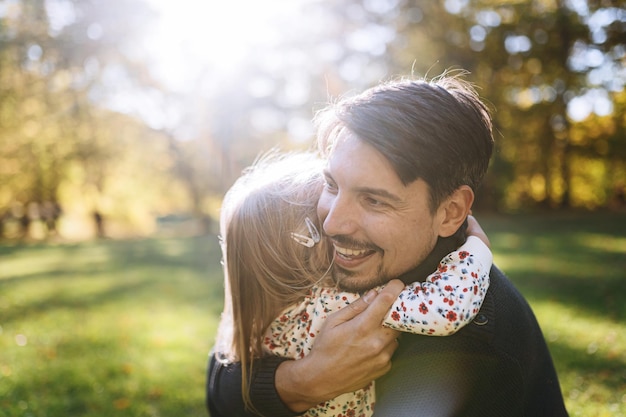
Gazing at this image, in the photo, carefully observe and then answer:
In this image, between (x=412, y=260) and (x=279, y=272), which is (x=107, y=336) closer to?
(x=279, y=272)

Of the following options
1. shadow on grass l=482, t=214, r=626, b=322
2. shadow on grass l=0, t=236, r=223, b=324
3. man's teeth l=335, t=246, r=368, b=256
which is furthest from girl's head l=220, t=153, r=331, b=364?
shadow on grass l=0, t=236, r=223, b=324

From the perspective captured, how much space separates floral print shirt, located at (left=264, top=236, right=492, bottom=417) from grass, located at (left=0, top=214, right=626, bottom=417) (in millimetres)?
2277

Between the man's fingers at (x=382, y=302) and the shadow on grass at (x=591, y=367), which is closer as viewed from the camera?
the man's fingers at (x=382, y=302)

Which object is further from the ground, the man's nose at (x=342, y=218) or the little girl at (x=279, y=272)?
the man's nose at (x=342, y=218)

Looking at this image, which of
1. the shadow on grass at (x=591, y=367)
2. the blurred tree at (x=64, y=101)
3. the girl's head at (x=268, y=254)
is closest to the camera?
the girl's head at (x=268, y=254)

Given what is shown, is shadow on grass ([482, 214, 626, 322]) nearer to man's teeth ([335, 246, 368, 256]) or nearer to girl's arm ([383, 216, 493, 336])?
girl's arm ([383, 216, 493, 336])

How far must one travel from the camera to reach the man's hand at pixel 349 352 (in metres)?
2.34

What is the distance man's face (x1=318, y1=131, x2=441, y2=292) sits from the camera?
2.29 metres

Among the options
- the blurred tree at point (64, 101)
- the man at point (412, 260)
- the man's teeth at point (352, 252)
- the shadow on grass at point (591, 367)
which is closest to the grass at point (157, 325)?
the shadow on grass at point (591, 367)

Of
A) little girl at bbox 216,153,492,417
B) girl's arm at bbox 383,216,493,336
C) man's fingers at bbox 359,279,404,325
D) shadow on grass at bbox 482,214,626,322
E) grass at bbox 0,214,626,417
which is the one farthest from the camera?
shadow on grass at bbox 482,214,626,322

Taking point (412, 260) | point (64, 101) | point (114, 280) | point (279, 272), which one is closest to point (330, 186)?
point (412, 260)

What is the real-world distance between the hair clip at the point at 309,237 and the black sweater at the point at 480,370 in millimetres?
596

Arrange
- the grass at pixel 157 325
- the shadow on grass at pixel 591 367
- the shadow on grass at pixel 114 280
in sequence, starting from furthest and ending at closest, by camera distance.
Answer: the shadow on grass at pixel 114 280 < the grass at pixel 157 325 < the shadow on grass at pixel 591 367

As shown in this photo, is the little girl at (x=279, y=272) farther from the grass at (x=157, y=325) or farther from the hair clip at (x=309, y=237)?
the grass at (x=157, y=325)
